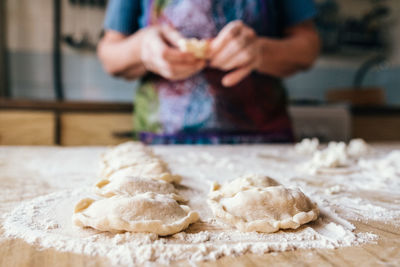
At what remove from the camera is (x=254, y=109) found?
141 centimetres

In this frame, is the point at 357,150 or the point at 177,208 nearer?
the point at 177,208

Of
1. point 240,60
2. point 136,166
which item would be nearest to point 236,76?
point 240,60

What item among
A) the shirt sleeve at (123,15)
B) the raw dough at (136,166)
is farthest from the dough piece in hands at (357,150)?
the shirt sleeve at (123,15)

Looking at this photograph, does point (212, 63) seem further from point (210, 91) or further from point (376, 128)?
point (376, 128)

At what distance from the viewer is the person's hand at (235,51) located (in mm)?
1231

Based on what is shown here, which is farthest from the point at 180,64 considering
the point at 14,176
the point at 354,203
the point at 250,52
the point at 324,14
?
the point at 324,14

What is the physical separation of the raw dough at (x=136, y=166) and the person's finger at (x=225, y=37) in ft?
1.67

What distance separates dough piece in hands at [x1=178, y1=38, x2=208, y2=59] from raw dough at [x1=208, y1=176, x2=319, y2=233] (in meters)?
0.78

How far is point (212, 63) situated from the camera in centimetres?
131

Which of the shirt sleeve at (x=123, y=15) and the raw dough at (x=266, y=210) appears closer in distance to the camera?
the raw dough at (x=266, y=210)

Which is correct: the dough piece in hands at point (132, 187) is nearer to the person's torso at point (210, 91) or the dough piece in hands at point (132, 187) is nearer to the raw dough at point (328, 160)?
the raw dough at point (328, 160)

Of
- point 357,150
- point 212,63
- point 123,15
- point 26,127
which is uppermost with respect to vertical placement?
point 123,15

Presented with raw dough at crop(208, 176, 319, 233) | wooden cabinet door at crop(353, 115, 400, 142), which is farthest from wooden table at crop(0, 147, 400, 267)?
wooden cabinet door at crop(353, 115, 400, 142)

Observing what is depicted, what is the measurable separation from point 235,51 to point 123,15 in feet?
1.66
